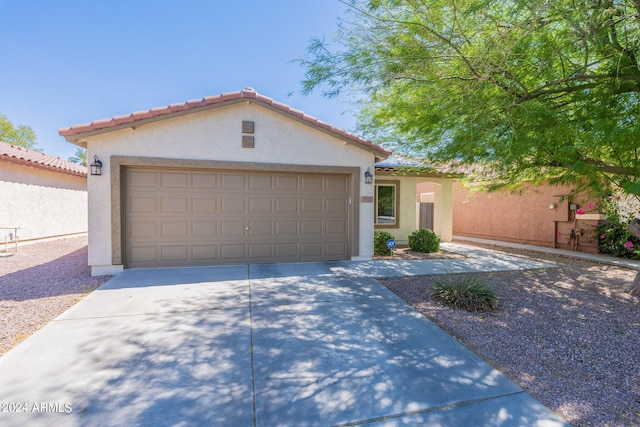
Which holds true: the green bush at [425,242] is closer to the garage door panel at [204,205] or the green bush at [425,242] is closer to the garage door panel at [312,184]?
the garage door panel at [312,184]

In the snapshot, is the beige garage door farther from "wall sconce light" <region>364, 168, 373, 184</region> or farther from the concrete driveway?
the concrete driveway

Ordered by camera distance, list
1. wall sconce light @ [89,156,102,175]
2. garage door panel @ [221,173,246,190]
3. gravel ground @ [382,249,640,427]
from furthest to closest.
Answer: garage door panel @ [221,173,246,190]
wall sconce light @ [89,156,102,175]
gravel ground @ [382,249,640,427]

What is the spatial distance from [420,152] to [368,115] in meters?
2.15

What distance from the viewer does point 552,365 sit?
333 cm

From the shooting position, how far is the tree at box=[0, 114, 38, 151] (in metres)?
33.0

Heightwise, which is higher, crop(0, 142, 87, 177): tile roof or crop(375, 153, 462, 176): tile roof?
crop(0, 142, 87, 177): tile roof

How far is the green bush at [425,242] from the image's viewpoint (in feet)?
34.8

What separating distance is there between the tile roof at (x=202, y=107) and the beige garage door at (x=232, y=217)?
1.16 meters

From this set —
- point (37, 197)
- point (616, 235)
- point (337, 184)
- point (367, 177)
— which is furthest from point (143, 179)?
point (616, 235)

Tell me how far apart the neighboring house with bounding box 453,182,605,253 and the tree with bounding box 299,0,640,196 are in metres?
4.93

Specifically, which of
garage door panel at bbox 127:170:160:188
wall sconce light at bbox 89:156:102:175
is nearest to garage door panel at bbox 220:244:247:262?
garage door panel at bbox 127:170:160:188

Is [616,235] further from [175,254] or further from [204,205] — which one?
[175,254]

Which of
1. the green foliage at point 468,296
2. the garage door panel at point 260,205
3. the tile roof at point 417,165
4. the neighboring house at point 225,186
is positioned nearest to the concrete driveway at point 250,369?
the green foliage at point 468,296

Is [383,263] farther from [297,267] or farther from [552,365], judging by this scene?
[552,365]
